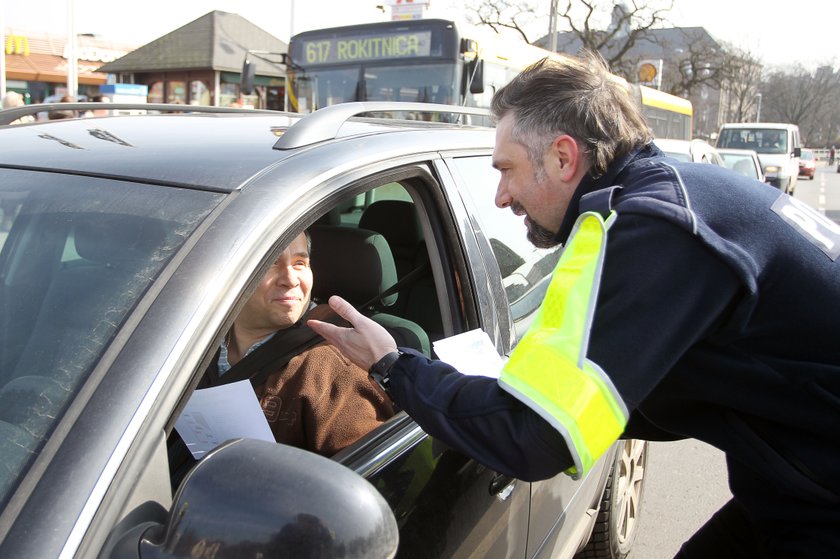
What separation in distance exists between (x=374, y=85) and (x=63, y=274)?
28.9 ft

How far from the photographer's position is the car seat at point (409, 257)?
8.04 ft

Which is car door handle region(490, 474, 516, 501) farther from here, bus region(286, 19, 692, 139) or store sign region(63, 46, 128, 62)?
store sign region(63, 46, 128, 62)

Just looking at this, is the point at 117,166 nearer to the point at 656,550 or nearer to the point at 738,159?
the point at 656,550

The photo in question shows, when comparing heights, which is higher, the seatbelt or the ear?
the ear

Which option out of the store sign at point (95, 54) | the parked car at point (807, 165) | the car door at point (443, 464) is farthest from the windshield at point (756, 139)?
the store sign at point (95, 54)

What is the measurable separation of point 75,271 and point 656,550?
291cm

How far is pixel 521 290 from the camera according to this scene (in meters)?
2.32

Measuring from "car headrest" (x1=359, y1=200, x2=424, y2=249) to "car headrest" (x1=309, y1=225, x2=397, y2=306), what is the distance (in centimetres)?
37

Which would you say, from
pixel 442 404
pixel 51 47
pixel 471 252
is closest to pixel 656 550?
pixel 471 252

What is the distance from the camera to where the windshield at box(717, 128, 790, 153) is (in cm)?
2070

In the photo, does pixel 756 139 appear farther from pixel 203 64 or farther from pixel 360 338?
pixel 360 338

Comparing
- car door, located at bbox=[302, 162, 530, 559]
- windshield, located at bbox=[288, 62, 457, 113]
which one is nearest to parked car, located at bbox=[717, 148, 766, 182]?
windshield, located at bbox=[288, 62, 457, 113]

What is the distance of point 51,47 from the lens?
3148cm

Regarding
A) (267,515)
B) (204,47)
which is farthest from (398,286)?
(204,47)
